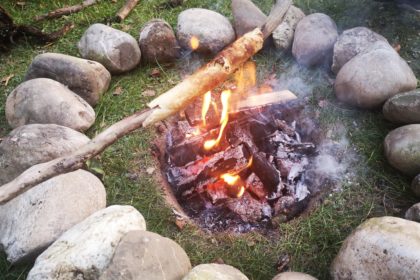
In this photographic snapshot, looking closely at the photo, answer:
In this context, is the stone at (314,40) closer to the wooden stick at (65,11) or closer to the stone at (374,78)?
the stone at (374,78)

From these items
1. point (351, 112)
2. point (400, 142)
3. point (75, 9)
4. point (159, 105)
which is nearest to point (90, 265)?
point (159, 105)

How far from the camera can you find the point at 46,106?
13.1ft

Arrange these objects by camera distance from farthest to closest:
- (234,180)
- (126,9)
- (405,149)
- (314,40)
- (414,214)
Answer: (126,9), (314,40), (234,180), (405,149), (414,214)

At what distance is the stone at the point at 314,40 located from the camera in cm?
464

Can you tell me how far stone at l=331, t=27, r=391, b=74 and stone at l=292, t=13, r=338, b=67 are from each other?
0.16 metres

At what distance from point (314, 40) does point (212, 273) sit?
3.10m

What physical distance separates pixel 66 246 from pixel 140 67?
2802 mm

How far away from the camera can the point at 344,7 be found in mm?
5602

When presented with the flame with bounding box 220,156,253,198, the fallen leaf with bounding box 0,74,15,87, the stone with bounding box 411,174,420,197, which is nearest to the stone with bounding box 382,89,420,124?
the stone with bounding box 411,174,420,197

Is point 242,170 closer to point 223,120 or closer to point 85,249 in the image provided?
point 223,120

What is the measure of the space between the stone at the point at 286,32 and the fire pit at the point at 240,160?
2.76ft

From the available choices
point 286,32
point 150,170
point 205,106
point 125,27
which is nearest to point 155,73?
point 205,106

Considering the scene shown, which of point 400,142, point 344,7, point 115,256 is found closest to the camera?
point 115,256

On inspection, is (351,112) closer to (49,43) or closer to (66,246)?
(66,246)
